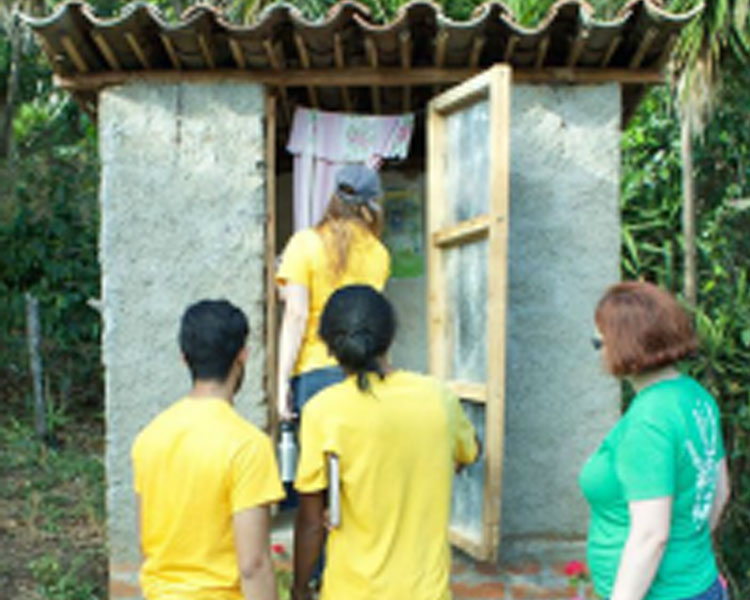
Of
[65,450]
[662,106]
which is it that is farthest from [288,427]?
[662,106]

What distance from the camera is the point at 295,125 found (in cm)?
510

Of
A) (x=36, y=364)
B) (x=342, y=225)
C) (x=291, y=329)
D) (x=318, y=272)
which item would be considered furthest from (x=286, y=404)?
(x=36, y=364)

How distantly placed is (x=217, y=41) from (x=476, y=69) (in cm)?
115

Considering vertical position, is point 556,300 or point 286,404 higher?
point 556,300

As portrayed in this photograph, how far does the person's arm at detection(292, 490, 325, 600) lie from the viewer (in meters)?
2.59

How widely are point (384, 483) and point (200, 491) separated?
468 mm

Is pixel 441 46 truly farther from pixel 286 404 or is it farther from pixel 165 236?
pixel 286 404

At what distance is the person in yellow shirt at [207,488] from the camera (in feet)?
7.67

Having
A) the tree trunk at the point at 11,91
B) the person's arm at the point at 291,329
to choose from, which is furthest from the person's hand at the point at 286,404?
the tree trunk at the point at 11,91

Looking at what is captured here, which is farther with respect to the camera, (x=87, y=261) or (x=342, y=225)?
(x=87, y=261)

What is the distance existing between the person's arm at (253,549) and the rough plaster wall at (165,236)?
210 cm

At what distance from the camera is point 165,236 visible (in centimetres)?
445

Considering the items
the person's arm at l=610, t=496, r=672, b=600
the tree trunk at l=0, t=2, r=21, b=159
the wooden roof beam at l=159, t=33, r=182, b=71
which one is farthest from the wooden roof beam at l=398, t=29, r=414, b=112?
the tree trunk at l=0, t=2, r=21, b=159

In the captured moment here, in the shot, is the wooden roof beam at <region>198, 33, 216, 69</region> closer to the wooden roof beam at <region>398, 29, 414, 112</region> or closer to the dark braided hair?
the wooden roof beam at <region>398, 29, 414, 112</region>
